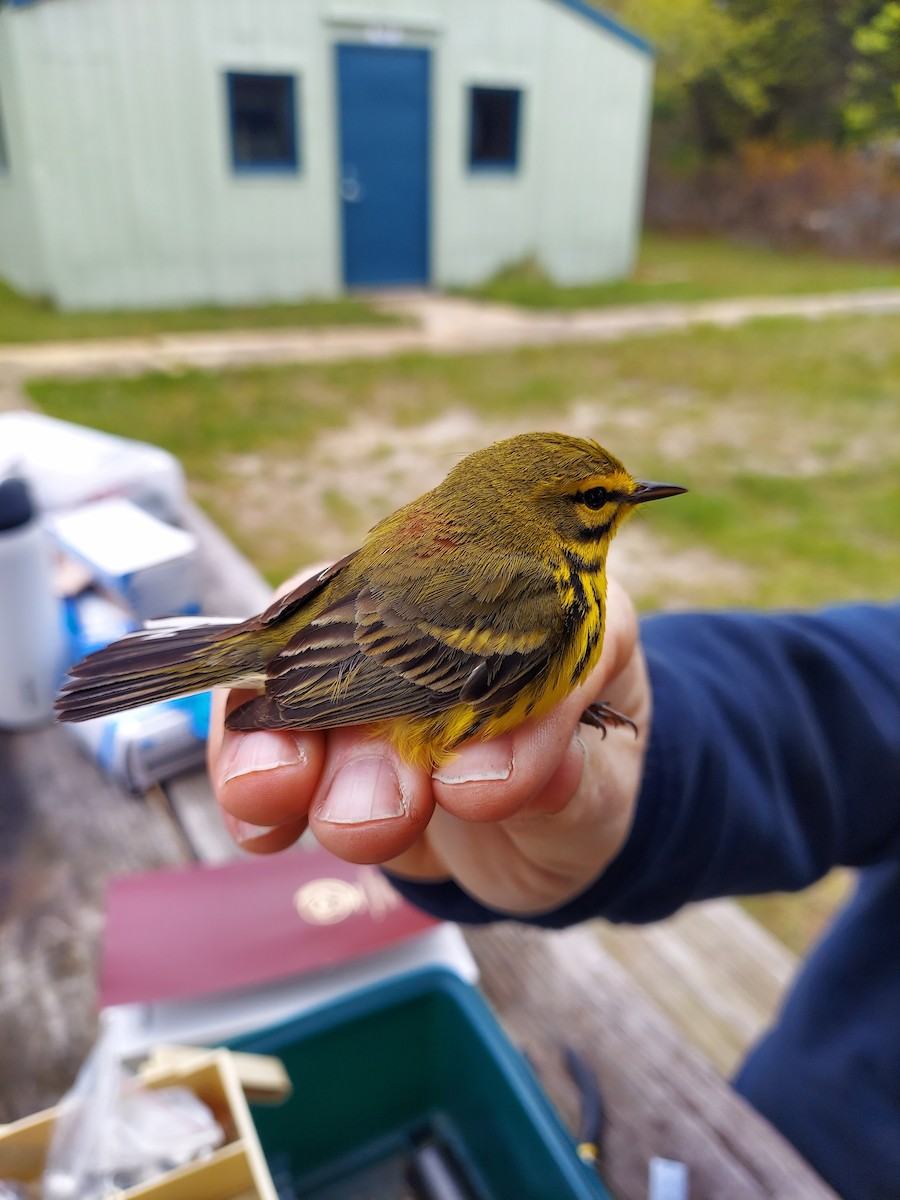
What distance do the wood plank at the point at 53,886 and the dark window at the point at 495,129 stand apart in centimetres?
276

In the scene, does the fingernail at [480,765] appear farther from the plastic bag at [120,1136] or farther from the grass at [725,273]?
the grass at [725,273]

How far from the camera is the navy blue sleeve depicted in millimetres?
→ 1117

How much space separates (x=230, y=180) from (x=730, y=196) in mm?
5235

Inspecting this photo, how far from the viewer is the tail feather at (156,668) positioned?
85 centimetres

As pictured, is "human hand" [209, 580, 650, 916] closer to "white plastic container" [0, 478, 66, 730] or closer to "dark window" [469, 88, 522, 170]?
"white plastic container" [0, 478, 66, 730]

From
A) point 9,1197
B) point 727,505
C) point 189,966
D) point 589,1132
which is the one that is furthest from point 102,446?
point 727,505

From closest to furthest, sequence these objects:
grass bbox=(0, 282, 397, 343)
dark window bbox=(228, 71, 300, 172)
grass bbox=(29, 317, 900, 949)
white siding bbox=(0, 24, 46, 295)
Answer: white siding bbox=(0, 24, 46, 295) < grass bbox=(29, 317, 900, 949) < grass bbox=(0, 282, 397, 343) < dark window bbox=(228, 71, 300, 172)

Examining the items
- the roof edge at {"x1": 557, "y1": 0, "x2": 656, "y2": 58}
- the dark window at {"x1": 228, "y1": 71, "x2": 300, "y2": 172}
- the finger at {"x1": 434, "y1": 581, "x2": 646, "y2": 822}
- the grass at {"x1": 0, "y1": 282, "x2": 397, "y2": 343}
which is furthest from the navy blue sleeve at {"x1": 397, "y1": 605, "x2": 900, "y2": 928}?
the dark window at {"x1": 228, "y1": 71, "x2": 300, "y2": 172}

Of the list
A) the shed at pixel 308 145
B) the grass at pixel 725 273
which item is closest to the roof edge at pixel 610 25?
the shed at pixel 308 145

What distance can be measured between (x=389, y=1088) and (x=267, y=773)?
0.47m

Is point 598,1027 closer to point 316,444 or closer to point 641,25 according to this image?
point 641,25

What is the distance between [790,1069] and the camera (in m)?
1.30

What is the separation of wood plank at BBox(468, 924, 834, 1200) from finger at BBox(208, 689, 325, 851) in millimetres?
432

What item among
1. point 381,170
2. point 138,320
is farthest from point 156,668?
point 381,170
